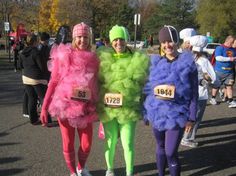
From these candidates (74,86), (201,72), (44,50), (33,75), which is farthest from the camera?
(44,50)

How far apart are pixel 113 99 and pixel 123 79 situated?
0.26 meters

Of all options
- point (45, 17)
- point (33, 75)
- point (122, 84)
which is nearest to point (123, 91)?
point (122, 84)

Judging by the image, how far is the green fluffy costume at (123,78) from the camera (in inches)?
161

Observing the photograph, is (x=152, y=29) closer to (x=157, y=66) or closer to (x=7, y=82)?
(x=7, y=82)

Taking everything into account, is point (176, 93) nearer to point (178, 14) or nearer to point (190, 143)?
point (190, 143)

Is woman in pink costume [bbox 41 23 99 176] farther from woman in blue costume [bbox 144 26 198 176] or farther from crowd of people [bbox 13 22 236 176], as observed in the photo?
woman in blue costume [bbox 144 26 198 176]

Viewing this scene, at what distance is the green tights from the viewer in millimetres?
4211

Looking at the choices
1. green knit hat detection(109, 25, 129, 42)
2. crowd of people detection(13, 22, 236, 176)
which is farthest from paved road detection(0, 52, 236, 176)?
green knit hat detection(109, 25, 129, 42)

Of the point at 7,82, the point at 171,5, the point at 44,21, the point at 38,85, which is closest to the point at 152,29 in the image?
the point at 171,5

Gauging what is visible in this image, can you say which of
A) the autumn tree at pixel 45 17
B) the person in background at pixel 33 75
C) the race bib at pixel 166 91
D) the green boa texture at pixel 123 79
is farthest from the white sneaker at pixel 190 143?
the autumn tree at pixel 45 17

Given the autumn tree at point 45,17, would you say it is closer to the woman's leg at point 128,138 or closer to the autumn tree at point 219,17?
the autumn tree at point 219,17

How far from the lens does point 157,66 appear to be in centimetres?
402

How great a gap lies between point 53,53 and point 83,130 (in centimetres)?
99

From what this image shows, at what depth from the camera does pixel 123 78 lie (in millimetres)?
4086
